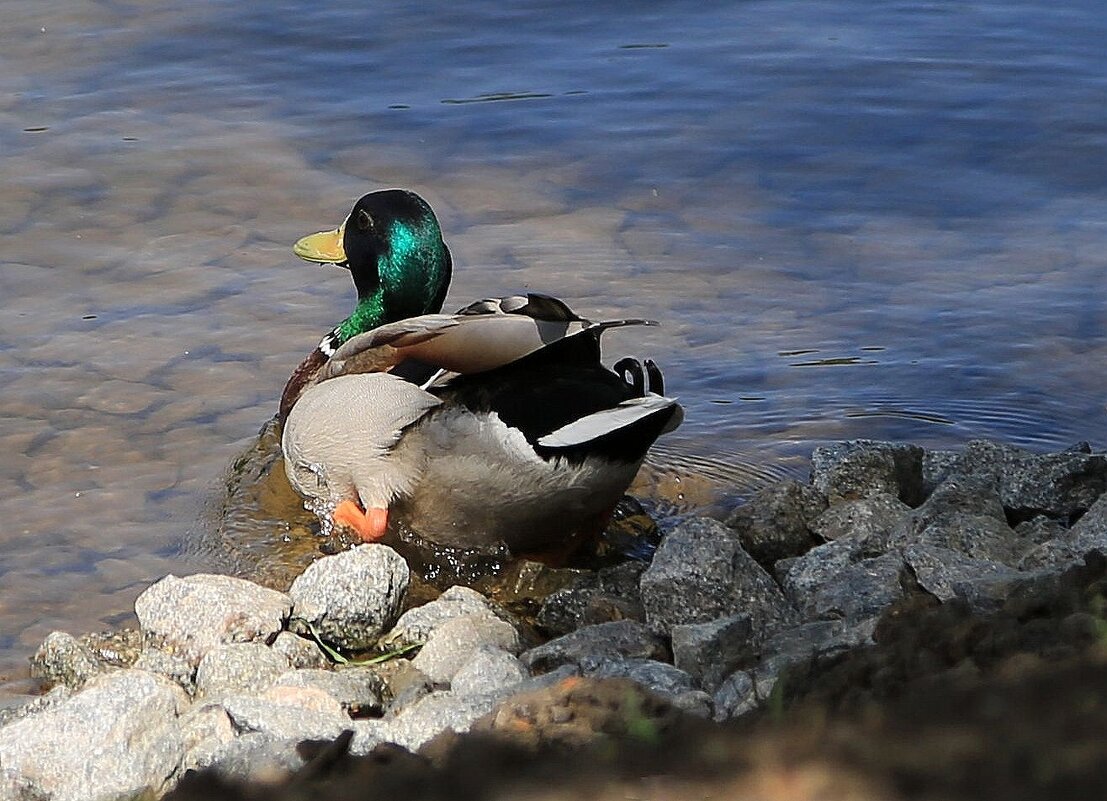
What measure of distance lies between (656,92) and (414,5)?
2165 mm

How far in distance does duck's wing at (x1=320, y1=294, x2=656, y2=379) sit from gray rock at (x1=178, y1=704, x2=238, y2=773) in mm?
1358

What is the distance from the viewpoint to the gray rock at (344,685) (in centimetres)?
336

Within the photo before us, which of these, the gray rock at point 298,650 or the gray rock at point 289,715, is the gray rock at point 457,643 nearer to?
the gray rock at point 298,650

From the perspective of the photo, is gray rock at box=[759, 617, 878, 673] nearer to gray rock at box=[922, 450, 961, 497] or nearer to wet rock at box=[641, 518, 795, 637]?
wet rock at box=[641, 518, 795, 637]

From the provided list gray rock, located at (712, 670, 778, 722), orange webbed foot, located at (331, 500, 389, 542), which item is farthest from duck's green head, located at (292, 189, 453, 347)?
gray rock, located at (712, 670, 778, 722)

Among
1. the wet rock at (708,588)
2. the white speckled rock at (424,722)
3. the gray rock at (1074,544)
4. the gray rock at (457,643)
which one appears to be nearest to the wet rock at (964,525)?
the gray rock at (1074,544)

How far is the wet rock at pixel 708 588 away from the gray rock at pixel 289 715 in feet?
2.97

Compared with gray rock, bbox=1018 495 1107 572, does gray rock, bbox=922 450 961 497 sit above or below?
below

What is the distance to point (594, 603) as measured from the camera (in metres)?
3.97

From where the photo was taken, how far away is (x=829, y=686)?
2244mm

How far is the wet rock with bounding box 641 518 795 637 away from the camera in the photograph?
3.76 meters

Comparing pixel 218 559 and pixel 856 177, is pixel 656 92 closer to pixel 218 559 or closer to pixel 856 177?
pixel 856 177

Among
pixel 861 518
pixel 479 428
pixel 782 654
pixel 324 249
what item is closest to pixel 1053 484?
pixel 861 518

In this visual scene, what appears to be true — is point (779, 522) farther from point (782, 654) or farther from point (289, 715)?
point (289, 715)
